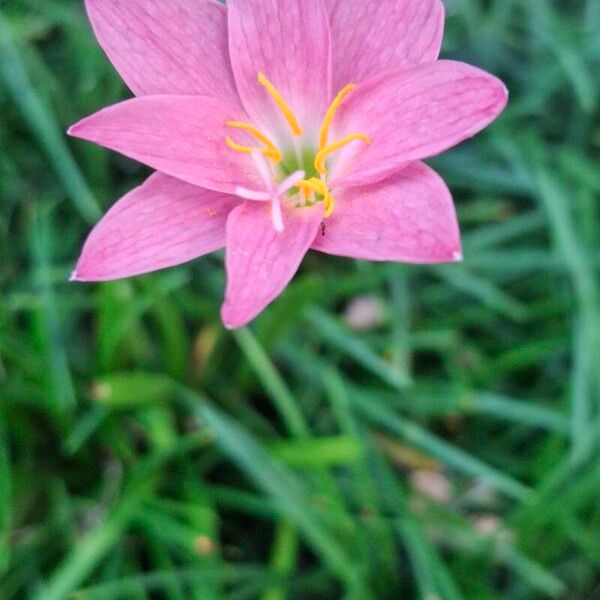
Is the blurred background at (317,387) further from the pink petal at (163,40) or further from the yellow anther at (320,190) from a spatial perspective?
the pink petal at (163,40)

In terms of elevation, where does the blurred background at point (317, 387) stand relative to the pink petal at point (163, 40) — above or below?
below

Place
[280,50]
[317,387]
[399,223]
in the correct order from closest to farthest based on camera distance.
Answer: [399,223] < [280,50] < [317,387]

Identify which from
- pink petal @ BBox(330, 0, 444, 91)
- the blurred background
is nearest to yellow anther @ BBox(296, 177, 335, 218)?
pink petal @ BBox(330, 0, 444, 91)

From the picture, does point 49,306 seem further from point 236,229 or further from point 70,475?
point 236,229

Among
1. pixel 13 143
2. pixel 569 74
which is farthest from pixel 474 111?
pixel 13 143

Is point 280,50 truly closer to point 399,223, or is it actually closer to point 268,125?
point 268,125

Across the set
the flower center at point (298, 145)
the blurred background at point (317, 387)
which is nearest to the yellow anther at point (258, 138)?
the flower center at point (298, 145)

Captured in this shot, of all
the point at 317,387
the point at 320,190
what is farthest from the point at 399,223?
the point at 317,387
